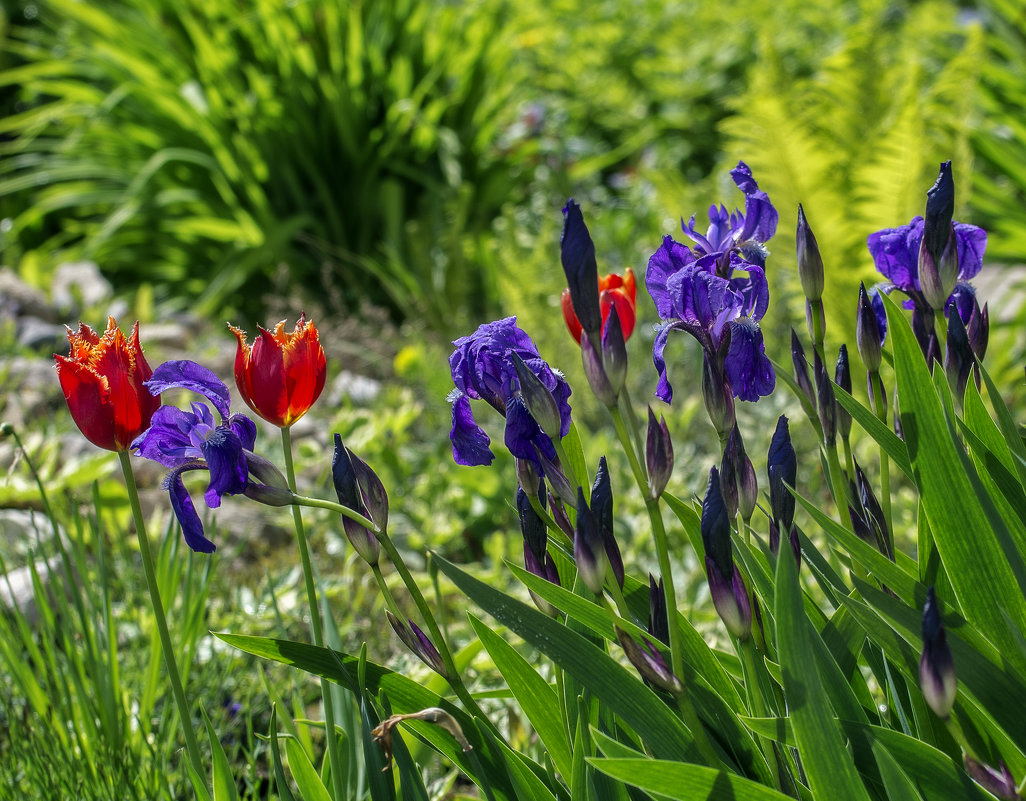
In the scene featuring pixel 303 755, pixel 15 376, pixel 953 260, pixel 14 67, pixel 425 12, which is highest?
pixel 14 67

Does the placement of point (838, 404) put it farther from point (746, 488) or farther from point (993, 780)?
point (993, 780)

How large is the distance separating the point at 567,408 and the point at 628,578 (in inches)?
10.4

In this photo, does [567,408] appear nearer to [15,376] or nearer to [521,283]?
[521,283]

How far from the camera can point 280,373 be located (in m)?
0.95

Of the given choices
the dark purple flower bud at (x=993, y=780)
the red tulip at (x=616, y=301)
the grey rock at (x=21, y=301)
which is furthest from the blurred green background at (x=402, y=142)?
the dark purple flower bud at (x=993, y=780)

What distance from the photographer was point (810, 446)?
2984 millimetres

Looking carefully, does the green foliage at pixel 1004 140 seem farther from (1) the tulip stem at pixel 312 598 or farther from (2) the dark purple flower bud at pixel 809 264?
(1) the tulip stem at pixel 312 598

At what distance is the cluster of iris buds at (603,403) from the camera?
2.70ft

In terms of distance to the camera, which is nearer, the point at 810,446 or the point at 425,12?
the point at 810,446

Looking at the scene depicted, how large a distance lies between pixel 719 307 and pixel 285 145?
419 centimetres

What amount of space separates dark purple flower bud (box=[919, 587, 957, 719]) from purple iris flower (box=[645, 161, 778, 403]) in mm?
264

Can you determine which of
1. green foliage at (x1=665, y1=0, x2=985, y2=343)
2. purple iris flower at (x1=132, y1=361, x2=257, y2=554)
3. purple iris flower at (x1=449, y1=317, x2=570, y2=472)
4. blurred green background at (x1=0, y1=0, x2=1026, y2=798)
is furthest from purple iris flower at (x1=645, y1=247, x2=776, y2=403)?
green foliage at (x1=665, y1=0, x2=985, y2=343)

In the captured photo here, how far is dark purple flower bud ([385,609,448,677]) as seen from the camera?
91cm

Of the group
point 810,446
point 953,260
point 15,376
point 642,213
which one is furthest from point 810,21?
point 953,260
